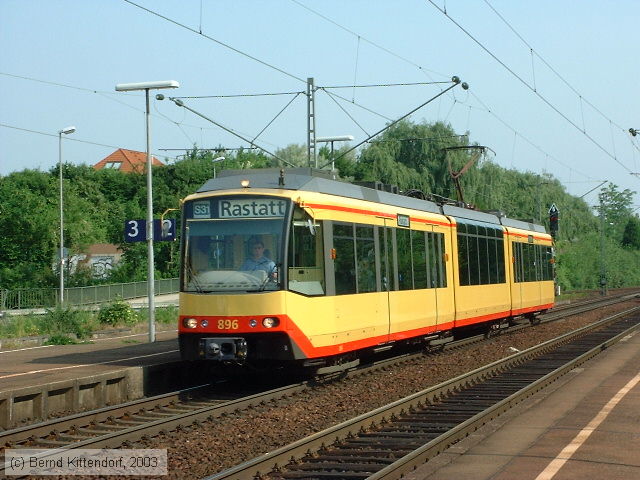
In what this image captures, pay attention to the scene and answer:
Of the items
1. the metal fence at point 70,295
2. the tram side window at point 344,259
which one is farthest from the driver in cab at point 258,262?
the metal fence at point 70,295

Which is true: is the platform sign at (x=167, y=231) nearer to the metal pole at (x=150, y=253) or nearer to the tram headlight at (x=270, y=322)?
the metal pole at (x=150, y=253)

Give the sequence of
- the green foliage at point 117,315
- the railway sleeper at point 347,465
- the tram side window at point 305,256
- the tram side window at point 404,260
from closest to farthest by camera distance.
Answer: the railway sleeper at point 347,465
the tram side window at point 305,256
the tram side window at point 404,260
the green foliage at point 117,315

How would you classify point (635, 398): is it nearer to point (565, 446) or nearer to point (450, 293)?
point (565, 446)

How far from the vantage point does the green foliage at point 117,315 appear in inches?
1293

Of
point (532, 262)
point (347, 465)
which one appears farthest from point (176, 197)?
point (347, 465)

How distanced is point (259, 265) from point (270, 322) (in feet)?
2.69

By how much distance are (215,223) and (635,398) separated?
622cm

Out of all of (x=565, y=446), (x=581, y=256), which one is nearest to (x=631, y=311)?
(x=565, y=446)

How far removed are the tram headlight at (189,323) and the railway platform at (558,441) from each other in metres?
4.68

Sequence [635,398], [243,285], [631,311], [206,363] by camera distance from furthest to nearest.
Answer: [631,311]
[206,363]
[243,285]
[635,398]

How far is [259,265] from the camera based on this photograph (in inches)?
563

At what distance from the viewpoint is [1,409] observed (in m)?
12.2

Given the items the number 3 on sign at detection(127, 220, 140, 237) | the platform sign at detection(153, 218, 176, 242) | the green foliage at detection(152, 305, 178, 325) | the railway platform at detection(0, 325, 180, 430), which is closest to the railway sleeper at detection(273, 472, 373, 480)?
the railway platform at detection(0, 325, 180, 430)

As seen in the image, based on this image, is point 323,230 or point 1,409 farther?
point 323,230
